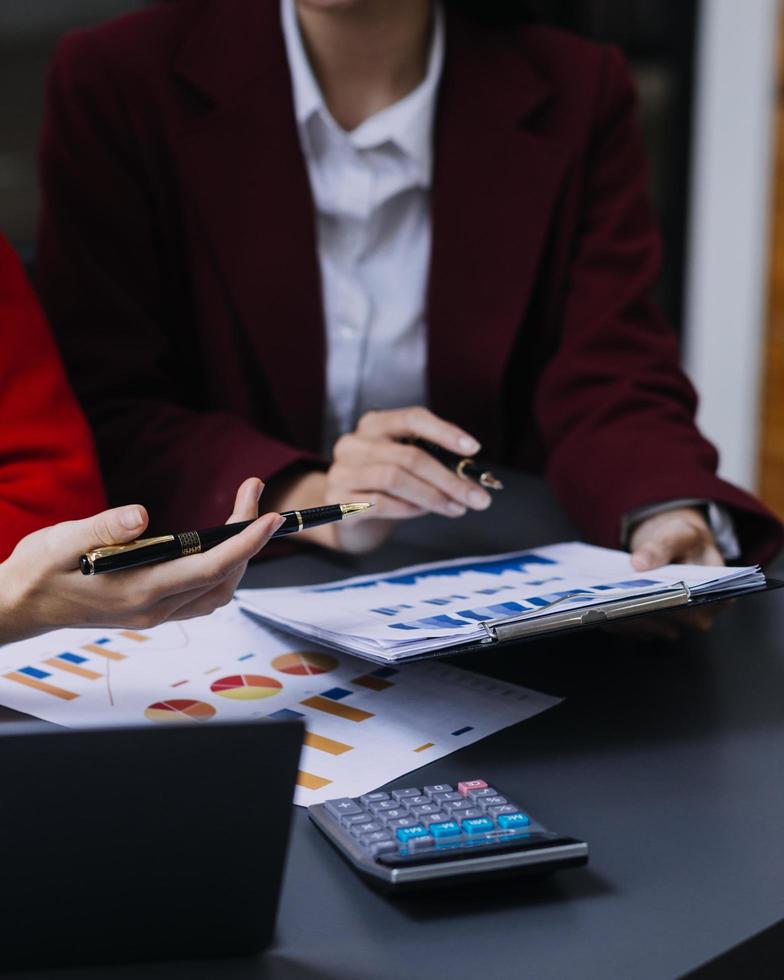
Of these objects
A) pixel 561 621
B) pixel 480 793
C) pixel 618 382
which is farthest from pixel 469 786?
pixel 618 382

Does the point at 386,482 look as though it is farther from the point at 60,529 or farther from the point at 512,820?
the point at 512,820

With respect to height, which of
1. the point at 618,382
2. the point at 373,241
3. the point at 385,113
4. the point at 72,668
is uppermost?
the point at 385,113

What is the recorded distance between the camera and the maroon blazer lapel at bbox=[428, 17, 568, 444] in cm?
Result: 134

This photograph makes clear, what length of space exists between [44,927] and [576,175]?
1.07 metres

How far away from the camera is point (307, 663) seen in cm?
81

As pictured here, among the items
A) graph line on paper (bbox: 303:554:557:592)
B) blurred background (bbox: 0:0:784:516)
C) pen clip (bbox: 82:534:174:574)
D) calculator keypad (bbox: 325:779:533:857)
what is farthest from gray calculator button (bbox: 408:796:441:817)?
blurred background (bbox: 0:0:784:516)

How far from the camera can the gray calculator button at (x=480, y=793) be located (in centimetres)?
60

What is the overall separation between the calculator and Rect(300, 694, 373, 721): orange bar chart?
0.13 m

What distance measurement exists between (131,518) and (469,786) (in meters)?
0.22

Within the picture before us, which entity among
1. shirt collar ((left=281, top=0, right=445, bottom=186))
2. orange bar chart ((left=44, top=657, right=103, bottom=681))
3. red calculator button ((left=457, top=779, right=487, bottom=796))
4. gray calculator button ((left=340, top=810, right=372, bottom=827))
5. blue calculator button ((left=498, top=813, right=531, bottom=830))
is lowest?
orange bar chart ((left=44, top=657, right=103, bottom=681))

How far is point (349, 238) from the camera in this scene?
1.37 m

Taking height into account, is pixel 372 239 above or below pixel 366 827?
above

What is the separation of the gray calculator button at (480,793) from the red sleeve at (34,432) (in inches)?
17.2

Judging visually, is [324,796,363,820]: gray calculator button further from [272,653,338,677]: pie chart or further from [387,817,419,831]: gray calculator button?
A: [272,653,338,677]: pie chart
